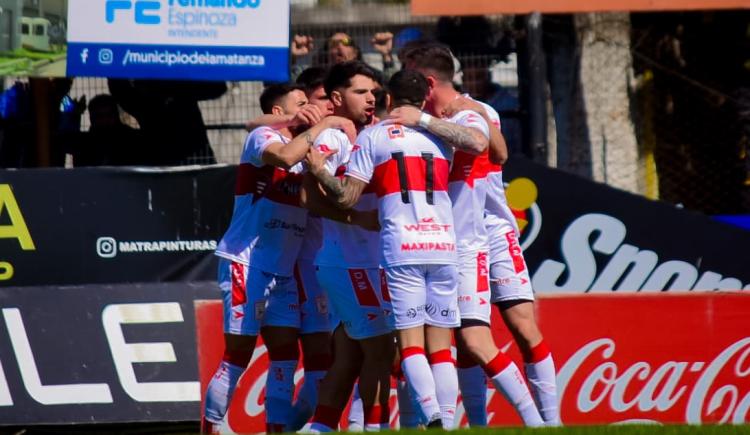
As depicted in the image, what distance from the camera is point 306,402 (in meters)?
8.80

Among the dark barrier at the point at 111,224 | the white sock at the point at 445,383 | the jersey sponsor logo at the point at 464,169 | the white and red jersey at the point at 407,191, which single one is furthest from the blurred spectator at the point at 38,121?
the white sock at the point at 445,383

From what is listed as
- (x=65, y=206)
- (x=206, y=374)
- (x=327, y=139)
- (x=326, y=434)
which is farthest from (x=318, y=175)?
(x=65, y=206)

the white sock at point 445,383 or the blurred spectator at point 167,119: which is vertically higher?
the blurred spectator at point 167,119

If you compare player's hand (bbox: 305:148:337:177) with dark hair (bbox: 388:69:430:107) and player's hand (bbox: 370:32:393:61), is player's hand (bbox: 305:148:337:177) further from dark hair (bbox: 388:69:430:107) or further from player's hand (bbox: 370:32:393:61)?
player's hand (bbox: 370:32:393:61)

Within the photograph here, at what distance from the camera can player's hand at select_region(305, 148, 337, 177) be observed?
8.00m

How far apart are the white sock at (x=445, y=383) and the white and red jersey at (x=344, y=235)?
658 millimetres

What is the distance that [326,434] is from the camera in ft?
23.8

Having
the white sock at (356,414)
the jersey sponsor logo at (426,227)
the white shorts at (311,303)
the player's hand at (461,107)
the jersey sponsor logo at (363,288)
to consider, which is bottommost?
the white sock at (356,414)

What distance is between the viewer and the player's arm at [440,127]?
7.84 meters

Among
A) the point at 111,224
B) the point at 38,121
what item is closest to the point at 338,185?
the point at 111,224

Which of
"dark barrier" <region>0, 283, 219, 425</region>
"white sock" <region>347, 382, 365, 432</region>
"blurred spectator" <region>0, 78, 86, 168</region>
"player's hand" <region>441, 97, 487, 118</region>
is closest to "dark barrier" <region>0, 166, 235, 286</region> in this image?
"dark barrier" <region>0, 283, 219, 425</region>

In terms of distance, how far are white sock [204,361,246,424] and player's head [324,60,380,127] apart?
5.56ft

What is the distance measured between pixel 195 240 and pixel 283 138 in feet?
9.07

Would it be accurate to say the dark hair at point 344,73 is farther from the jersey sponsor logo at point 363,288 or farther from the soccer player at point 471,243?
the jersey sponsor logo at point 363,288
